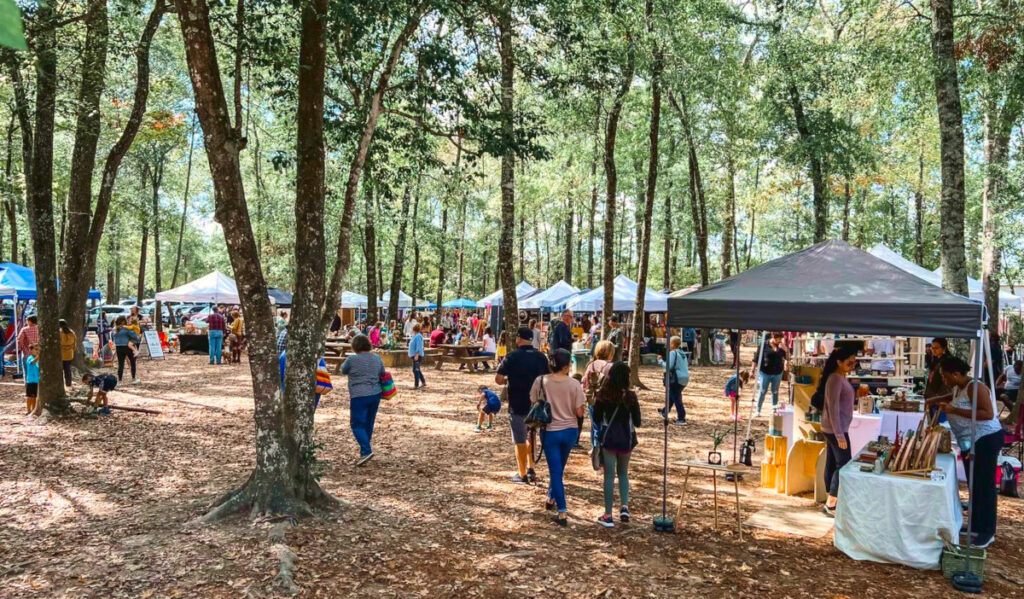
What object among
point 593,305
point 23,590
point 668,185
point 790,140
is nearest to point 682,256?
point 668,185

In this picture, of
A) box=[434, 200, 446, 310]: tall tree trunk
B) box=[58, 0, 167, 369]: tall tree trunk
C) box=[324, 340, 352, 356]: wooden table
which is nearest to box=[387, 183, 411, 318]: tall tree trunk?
box=[434, 200, 446, 310]: tall tree trunk

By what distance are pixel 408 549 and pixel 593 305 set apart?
18422mm

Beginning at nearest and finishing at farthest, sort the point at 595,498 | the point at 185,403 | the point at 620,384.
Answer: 1. the point at 620,384
2. the point at 595,498
3. the point at 185,403

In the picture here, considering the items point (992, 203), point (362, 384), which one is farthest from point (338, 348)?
point (992, 203)

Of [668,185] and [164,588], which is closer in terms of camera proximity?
[164,588]

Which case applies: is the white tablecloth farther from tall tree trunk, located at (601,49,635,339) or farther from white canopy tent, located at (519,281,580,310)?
white canopy tent, located at (519,281,580,310)

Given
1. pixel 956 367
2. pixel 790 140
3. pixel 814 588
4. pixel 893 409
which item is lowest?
pixel 814 588

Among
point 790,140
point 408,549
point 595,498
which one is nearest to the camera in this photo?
point 408,549

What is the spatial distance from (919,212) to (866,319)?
43277 millimetres

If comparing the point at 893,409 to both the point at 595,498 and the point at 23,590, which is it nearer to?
the point at 595,498

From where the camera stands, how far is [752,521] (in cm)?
654

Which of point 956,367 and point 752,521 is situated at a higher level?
point 956,367

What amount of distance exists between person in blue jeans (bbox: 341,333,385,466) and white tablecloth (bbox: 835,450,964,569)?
4904 millimetres

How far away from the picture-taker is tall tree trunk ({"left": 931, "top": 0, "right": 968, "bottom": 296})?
354 inches
